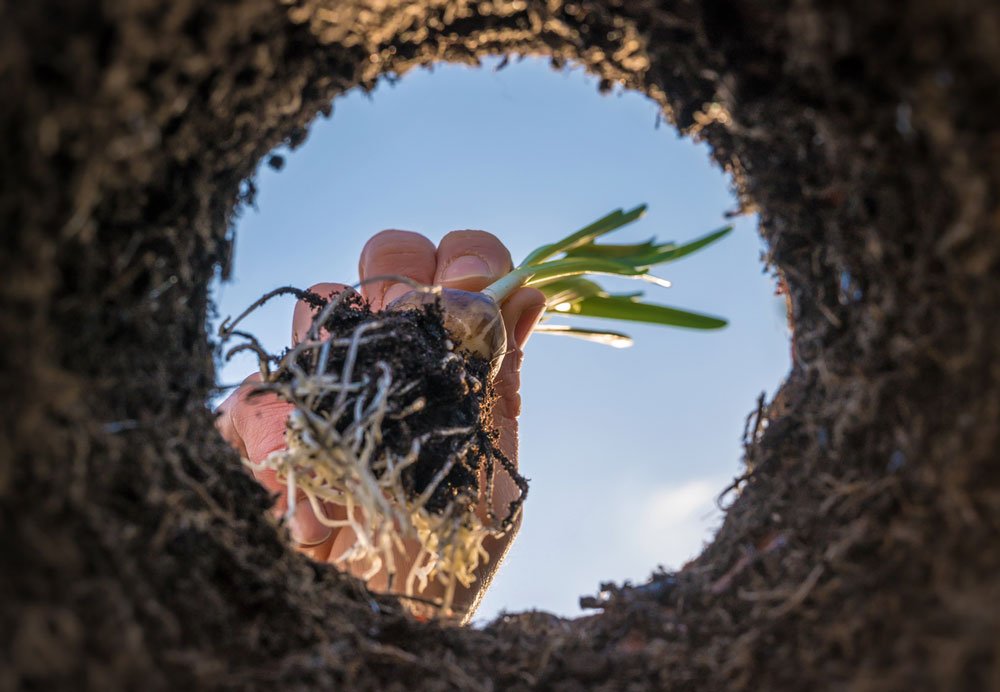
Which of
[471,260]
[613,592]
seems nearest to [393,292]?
[471,260]

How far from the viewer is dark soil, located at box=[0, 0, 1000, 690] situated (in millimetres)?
524

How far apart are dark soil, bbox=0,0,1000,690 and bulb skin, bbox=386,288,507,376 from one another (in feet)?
1.72

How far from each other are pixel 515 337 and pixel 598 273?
24 cm

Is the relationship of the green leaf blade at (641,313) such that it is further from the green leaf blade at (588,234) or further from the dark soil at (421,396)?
the dark soil at (421,396)

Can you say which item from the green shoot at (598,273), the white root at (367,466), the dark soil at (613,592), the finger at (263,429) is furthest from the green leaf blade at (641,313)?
the finger at (263,429)

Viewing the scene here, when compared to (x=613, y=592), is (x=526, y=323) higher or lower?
higher

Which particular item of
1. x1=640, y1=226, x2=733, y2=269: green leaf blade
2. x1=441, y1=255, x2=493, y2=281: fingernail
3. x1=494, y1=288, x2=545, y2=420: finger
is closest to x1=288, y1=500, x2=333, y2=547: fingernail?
x1=494, y1=288, x2=545, y2=420: finger

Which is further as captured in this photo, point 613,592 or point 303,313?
point 303,313

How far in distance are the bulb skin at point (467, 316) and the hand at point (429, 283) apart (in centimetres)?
22

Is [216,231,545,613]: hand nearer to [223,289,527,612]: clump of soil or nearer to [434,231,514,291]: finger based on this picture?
[434,231,514,291]: finger

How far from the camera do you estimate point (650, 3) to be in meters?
0.77

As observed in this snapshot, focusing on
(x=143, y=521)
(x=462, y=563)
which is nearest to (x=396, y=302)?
(x=462, y=563)

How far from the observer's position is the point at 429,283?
1.76 meters

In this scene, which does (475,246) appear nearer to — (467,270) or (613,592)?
(467,270)
